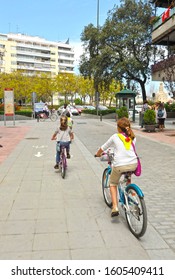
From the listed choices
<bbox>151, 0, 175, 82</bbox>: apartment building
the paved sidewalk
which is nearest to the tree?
<bbox>151, 0, 175, 82</bbox>: apartment building

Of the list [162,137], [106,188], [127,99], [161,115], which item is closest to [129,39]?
[127,99]

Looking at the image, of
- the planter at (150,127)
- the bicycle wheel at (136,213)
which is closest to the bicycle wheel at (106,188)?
the bicycle wheel at (136,213)

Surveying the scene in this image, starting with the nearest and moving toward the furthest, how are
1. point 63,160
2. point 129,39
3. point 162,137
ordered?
point 63,160
point 162,137
point 129,39

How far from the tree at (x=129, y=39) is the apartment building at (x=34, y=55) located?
77.9 meters

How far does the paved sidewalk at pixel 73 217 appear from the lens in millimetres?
3535

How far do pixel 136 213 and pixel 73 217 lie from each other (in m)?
1.06

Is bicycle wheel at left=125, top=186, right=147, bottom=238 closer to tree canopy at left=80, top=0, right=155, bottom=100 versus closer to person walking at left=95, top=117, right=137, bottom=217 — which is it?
person walking at left=95, top=117, right=137, bottom=217

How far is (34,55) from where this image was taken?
11981 centimetres

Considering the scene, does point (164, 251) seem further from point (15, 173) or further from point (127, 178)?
point (15, 173)

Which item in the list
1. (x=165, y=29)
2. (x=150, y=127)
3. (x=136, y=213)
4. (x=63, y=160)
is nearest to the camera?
(x=136, y=213)

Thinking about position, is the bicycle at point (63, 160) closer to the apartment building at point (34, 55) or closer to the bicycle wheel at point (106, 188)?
the bicycle wheel at point (106, 188)

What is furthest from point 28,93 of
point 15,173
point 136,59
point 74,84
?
point 15,173

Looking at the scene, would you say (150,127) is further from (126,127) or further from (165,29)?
(126,127)

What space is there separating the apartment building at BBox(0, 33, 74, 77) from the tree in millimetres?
77858
